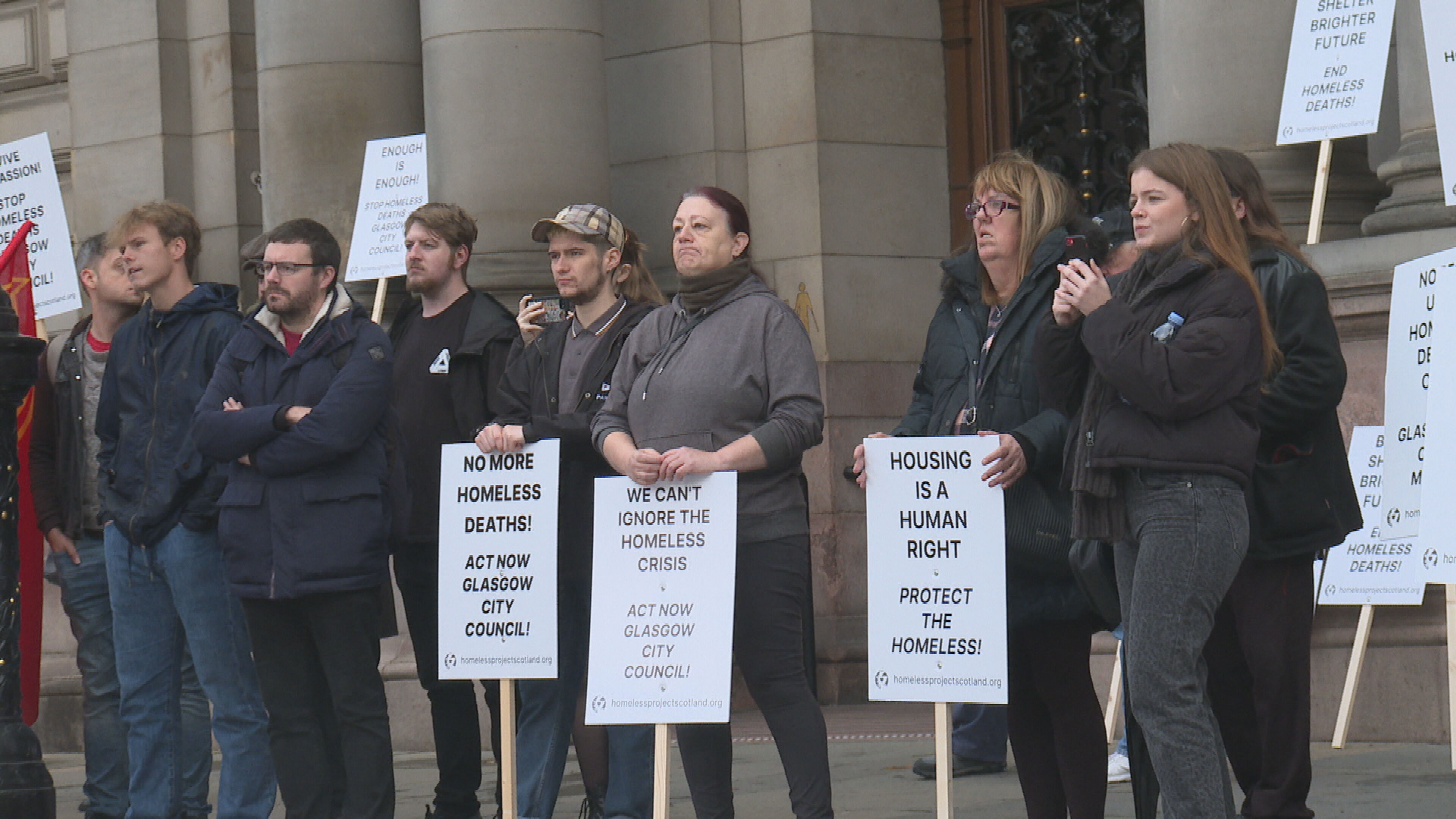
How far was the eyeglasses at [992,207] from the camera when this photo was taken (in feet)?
20.3

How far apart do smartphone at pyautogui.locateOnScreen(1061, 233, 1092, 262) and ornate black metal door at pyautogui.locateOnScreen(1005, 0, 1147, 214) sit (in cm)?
462

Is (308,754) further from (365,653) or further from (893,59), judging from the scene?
(893,59)

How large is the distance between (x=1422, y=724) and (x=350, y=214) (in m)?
6.14

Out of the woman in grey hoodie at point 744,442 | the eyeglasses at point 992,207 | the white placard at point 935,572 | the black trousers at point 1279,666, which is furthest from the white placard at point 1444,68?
the woman in grey hoodie at point 744,442

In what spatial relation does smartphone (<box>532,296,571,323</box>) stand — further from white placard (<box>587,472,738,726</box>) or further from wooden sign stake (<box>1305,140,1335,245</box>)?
wooden sign stake (<box>1305,140,1335,245</box>)

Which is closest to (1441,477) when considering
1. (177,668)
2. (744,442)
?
(744,442)

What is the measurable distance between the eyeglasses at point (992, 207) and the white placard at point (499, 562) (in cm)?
155

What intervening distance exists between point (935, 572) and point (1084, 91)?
5.50 meters

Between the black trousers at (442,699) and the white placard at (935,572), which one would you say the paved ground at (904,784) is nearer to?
Result: the black trousers at (442,699)

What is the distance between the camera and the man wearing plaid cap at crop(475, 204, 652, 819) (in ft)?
23.0

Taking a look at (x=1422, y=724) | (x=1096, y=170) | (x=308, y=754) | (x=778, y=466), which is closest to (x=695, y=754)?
(x=778, y=466)

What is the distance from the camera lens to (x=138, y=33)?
12.9m

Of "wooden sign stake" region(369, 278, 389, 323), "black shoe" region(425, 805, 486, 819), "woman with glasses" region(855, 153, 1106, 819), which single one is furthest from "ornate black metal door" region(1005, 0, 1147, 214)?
"black shoe" region(425, 805, 486, 819)

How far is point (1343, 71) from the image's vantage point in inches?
331
